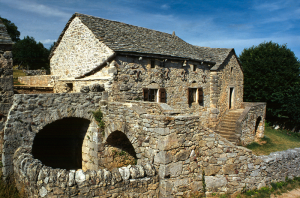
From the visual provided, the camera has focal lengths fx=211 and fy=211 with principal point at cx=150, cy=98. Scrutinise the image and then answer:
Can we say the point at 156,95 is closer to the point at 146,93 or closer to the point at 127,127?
the point at 146,93

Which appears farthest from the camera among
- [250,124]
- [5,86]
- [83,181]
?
[250,124]

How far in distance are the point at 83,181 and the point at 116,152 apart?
3966mm

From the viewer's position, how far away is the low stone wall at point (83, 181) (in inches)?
230

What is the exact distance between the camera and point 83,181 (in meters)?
6.00

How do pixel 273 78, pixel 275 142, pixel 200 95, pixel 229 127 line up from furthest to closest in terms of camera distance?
pixel 273 78 → pixel 275 142 → pixel 200 95 → pixel 229 127

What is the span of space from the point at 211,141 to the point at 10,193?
6.82 metres

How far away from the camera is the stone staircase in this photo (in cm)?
1302

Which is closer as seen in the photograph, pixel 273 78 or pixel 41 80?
pixel 41 80

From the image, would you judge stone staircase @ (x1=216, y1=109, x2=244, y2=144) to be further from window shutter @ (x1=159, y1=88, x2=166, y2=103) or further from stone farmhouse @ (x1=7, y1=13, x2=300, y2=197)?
window shutter @ (x1=159, y1=88, x2=166, y2=103)

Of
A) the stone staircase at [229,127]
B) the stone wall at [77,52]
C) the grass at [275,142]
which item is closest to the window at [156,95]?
the stone wall at [77,52]

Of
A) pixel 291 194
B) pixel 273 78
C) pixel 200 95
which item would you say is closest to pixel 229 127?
pixel 200 95

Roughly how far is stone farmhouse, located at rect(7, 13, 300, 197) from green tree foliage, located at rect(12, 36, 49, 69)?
65.9 ft

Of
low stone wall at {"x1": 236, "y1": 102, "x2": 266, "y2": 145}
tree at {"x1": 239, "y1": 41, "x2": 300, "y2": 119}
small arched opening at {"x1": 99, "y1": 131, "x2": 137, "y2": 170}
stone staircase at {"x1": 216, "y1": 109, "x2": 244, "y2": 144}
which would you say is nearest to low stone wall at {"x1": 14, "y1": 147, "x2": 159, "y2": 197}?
small arched opening at {"x1": 99, "y1": 131, "x2": 137, "y2": 170}

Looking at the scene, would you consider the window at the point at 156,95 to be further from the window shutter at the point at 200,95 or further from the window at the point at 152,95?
the window shutter at the point at 200,95
